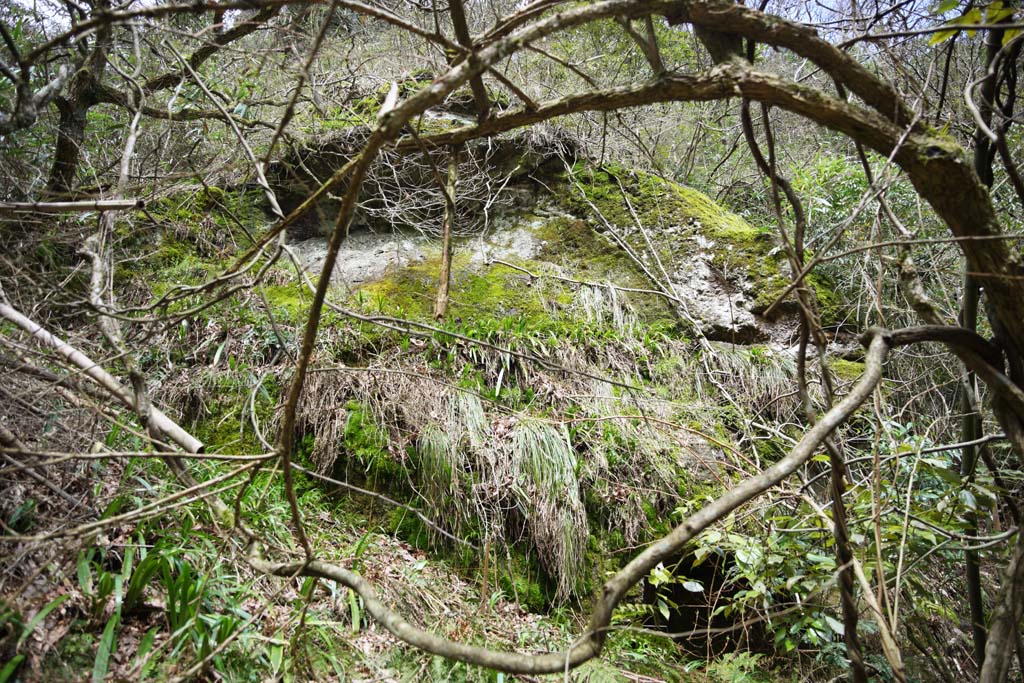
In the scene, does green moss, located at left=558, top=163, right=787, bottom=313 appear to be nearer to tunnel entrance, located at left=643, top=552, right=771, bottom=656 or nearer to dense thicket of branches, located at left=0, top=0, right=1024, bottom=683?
dense thicket of branches, located at left=0, top=0, right=1024, bottom=683

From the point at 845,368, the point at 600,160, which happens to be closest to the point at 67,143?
the point at 600,160

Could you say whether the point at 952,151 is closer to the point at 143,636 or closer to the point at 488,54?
the point at 488,54

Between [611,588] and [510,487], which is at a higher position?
[611,588]

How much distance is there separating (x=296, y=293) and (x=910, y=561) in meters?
4.22

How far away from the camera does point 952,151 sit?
1.80 m

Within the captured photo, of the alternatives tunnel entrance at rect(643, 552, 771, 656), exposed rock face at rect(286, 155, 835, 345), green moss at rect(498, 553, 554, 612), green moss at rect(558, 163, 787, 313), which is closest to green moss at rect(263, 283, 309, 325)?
exposed rock face at rect(286, 155, 835, 345)

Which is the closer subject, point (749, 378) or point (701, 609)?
point (701, 609)

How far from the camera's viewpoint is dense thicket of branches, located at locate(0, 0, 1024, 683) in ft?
4.99

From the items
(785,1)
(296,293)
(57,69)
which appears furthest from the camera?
(296,293)

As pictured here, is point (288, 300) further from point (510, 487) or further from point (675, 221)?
point (675, 221)

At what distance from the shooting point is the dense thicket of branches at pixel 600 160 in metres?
1.52

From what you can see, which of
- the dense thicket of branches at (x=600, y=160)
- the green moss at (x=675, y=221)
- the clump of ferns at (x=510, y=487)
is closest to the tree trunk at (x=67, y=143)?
the dense thicket of branches at (x=600, y=160)

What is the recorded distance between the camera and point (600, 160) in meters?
3.11

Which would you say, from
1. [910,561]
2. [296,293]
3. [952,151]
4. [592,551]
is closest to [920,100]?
[952,151]
